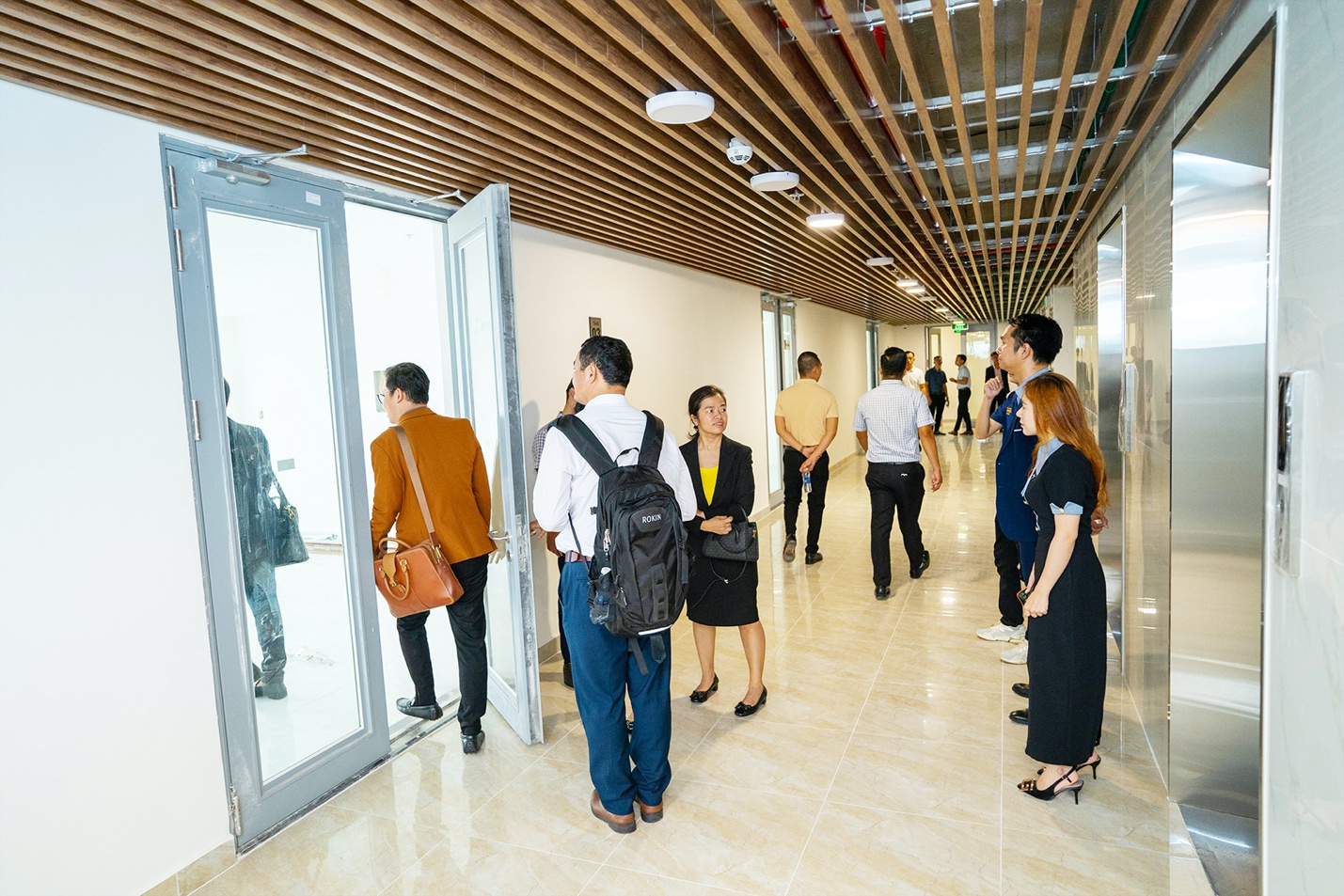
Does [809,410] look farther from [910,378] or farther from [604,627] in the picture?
[604,627]

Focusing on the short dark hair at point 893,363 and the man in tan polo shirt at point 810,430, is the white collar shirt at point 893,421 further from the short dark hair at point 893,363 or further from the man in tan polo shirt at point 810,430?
the man in tan polo shirt at point 810,430

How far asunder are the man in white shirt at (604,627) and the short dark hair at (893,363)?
310 centimetres

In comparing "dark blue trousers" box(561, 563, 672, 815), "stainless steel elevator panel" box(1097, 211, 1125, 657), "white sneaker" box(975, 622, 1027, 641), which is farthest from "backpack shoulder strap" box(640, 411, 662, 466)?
"white sneaker" box(975, 622, 1027, 641)

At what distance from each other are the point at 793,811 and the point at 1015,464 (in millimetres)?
1983

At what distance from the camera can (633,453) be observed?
2799 millimetres

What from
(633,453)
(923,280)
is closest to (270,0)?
(633,453)

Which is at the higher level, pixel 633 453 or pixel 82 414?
pixel 82 414

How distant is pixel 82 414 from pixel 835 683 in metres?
3.52

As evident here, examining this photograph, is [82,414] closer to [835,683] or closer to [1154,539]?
[835,683]

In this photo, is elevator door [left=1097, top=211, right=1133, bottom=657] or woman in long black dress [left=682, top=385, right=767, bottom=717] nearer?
woman in long black dress [left=682, top=385, right=767, bottom=717]

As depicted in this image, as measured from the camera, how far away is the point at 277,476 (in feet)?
10.4

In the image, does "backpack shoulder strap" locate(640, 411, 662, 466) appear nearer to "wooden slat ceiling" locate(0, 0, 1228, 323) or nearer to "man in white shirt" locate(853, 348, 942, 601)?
"wooden slat ceiling" locate(0, 0, 1228, 323)

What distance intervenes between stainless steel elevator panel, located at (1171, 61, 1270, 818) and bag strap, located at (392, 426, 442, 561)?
294 cm

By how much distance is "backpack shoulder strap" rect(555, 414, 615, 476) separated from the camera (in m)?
2.71
